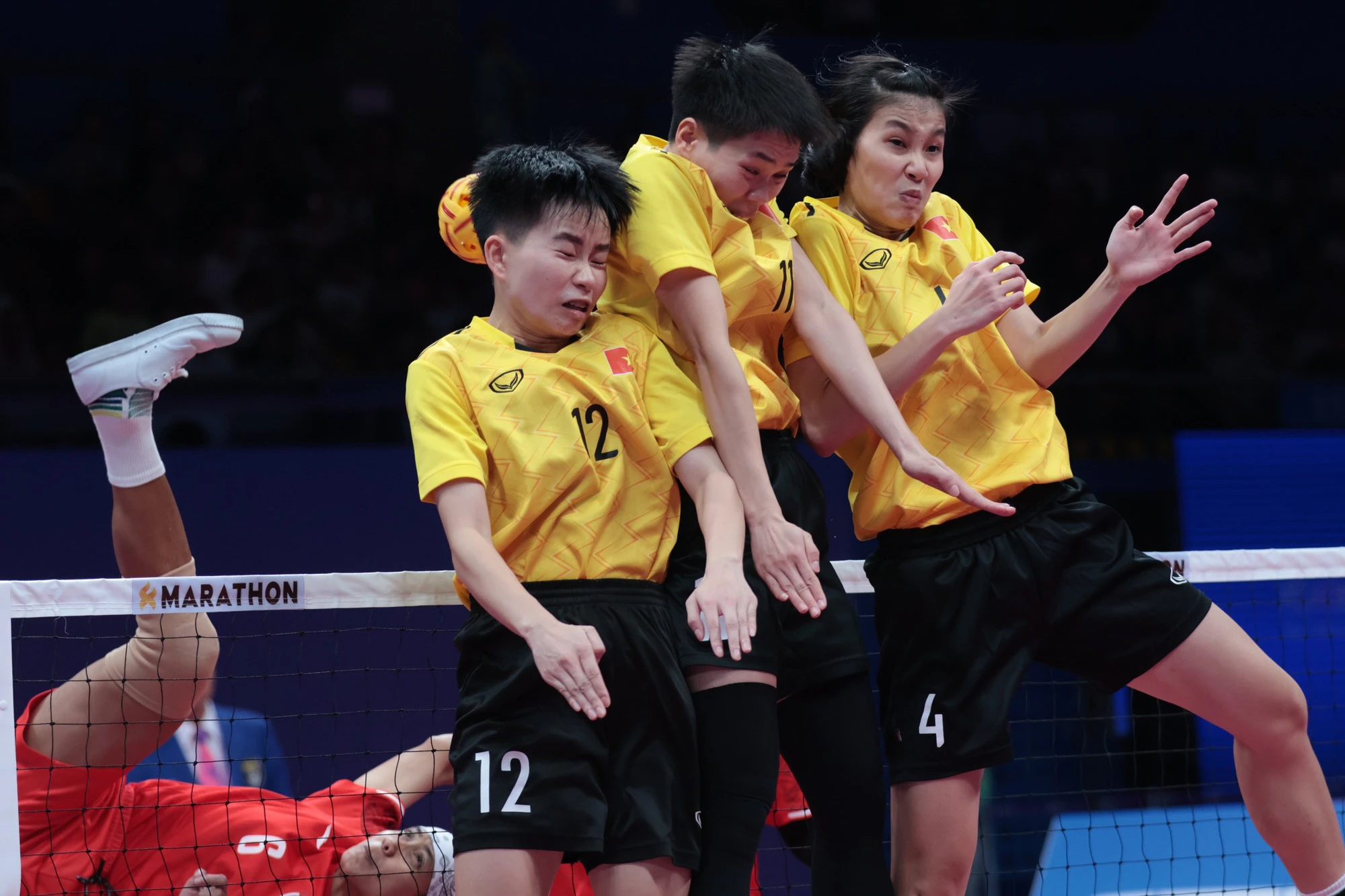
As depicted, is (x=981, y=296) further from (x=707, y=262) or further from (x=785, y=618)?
(x=785, y=618)

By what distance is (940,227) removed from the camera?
3.47 meters

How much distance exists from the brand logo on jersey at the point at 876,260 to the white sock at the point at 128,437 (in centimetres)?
192

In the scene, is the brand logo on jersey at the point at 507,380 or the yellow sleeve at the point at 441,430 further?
the brand logo on jersey at the point at 507,380

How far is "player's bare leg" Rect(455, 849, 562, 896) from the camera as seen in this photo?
2613 mm

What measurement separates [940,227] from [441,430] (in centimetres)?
137

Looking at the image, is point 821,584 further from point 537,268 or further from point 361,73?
point 361,73

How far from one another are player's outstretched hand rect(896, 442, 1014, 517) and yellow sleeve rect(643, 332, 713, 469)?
41cm

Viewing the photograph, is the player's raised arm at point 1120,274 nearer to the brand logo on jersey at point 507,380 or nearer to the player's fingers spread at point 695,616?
the player's fingers spread at point 695,616

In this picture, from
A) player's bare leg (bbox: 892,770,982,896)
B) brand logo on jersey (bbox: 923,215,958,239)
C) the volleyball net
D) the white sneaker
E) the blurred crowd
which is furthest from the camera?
the blurred crowd

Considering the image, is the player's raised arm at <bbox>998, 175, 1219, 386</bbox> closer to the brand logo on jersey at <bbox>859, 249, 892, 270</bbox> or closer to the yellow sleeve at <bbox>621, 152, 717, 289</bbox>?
the brand logo on jersey at <bbox>859, 249, 892, 270</bbox>

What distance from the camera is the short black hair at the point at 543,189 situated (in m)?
2.93

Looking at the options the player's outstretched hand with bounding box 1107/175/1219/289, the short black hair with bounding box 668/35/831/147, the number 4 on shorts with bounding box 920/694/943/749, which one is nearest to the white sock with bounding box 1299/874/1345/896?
the number 4 on shorts with bounding box 920/694/943/749

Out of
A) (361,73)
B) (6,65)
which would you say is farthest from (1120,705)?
(6,65)

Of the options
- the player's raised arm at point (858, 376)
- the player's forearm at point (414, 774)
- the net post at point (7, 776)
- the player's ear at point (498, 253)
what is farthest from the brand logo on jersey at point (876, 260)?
the net post at point (7, 776)
